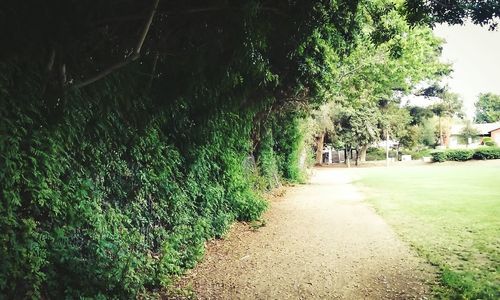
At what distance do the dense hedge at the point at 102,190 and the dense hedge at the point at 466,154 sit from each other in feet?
146

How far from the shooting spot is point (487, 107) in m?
119

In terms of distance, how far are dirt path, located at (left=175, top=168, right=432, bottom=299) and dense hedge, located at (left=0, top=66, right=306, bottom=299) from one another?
68 centimetres

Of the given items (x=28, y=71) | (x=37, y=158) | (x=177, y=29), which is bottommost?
(x=37, y=158)

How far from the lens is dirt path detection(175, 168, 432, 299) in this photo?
5.51 metres

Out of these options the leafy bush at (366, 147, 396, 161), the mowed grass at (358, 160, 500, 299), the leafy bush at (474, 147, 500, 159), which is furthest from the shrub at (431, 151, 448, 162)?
the mowed grass at (358, 160, 500, 299)

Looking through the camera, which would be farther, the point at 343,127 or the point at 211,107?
the point at 343,127

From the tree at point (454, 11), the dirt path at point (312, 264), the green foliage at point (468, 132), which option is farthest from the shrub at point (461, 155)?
the tree at point (454, 11)

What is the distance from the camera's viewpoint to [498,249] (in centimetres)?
741

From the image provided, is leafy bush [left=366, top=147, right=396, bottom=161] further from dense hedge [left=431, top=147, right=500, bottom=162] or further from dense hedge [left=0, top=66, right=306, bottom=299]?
dense hedge [left=0, top=66, right=306, bottom=299]

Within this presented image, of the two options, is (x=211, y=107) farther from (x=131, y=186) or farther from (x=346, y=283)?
(x=346, y=283)

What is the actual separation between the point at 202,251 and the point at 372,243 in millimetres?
3803

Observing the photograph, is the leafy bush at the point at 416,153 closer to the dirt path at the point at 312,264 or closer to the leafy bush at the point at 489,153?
the leafy bush at the point at 489,153

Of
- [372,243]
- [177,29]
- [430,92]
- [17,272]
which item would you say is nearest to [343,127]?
[430,92]

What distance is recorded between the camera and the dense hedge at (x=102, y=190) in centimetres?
348
